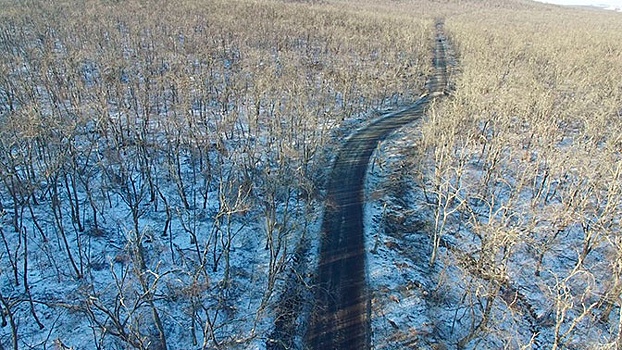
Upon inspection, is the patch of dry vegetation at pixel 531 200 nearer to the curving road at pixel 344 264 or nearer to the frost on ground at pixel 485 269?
the frost on ground at pixel 485 269

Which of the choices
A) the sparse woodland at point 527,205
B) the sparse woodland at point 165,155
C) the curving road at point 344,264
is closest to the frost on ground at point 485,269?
the sparse woodland at point 527,205

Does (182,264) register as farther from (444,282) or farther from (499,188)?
(499,188)

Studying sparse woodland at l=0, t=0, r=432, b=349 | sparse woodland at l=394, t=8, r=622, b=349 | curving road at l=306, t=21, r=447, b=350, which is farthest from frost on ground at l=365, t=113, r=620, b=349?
sparse woodland at l=0, t=0, r=432, b=349

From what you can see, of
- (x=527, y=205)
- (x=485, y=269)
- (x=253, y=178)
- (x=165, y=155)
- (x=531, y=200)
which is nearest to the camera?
(x=485, y=269)

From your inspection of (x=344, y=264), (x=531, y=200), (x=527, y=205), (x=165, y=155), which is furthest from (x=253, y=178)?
(x=531, y=200)

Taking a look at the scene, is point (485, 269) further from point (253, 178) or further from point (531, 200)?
point (253, 178)

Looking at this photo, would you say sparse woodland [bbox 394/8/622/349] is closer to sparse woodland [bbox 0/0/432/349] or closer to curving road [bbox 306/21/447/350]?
curving road [bbox 306/21/447/350]

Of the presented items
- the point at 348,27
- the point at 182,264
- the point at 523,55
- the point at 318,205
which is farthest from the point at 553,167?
the point at 348,27

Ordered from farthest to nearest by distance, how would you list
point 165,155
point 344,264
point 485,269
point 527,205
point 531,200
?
1. point 165,155
2. point 531,200
3. point 527,205
4. point 485,269
5. point 344,264
